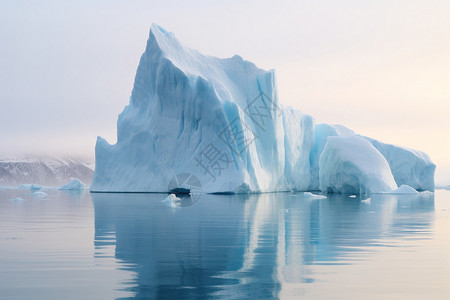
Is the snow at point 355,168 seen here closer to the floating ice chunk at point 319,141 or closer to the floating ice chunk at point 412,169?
the floating ice chunk at point 319,141

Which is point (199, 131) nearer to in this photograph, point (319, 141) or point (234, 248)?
point (319, 141)

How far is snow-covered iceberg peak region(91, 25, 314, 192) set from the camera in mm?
23719

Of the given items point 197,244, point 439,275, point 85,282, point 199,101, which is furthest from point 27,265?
point 199,101

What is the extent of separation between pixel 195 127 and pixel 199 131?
0.39 metres

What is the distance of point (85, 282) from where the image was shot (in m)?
4.22

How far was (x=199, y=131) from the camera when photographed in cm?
2422

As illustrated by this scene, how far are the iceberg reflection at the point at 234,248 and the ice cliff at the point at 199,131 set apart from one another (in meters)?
13.1

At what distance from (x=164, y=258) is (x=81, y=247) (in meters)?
1.24

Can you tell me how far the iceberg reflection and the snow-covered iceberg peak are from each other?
42.8 ft

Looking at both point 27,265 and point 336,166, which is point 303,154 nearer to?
point 336,166

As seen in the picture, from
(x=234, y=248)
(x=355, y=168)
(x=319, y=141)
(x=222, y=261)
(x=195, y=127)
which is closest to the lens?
(x=222, y=261)

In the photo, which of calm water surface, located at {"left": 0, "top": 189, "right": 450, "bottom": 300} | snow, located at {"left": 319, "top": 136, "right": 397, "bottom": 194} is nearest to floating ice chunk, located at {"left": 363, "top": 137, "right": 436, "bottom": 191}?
snow, located at {"left": 319, "top": 136, "right": 397, "bottom": 194}

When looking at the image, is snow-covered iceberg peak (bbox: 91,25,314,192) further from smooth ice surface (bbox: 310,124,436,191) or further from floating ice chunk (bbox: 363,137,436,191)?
floating ice chunk (bbox: 363,137,436,191)

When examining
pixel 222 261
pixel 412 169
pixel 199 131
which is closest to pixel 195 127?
pixel 199 131
